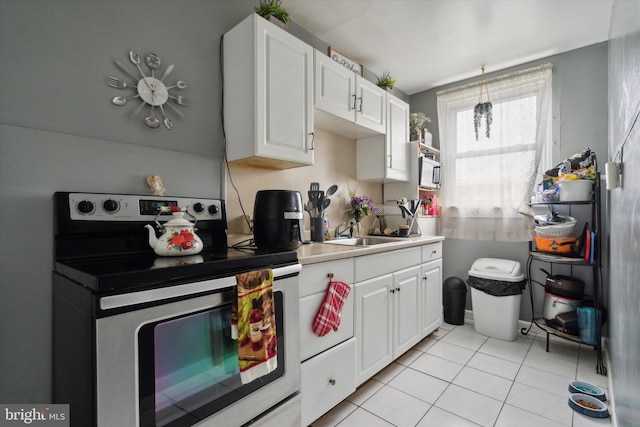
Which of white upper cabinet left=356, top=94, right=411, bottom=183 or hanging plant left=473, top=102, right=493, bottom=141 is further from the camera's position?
hanging plant left=473, top=102, right=493, bottom=141

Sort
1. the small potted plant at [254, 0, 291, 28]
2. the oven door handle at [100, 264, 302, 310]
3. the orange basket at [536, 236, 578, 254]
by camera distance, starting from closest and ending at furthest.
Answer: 1. the oven door handle at [100, 264, 302, 310]
2. the small potted plant at [254, 0, 291, 28]
3. the orange basket at [536, 236, 578, 254]

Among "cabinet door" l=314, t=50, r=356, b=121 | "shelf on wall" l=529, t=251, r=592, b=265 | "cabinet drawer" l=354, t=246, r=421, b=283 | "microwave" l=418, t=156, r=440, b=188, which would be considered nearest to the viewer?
"cabinet drawer" l=354, t=246, r=421, b=283

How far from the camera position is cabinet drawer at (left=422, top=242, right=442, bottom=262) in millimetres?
2459

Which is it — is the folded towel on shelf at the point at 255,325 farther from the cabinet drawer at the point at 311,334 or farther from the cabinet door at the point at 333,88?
the cabinet door at the point at 333,88

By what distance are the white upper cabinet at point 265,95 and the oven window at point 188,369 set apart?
0.91 m

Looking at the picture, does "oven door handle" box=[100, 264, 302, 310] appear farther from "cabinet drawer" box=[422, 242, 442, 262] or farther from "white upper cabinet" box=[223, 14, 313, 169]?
"cabinet drawer" box=[422, 242, 442, 262]

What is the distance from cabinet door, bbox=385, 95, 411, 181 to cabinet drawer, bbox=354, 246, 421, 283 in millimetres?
755

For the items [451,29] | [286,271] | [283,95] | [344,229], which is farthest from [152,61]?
[451,29]

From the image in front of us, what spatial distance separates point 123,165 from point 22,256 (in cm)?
49

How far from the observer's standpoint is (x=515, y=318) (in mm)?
2598

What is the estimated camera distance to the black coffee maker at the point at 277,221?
1.48 meters

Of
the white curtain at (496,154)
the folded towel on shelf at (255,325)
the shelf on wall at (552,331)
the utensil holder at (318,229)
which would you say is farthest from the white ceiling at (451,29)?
the shelf on wall at (552,331)

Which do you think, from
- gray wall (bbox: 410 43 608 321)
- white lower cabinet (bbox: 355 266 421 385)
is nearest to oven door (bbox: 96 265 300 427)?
white lower cabinet (bbox: 355 266 421 385)

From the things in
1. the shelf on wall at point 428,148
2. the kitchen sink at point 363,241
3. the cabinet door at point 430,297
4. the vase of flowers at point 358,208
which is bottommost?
the cabinet door at point 430,297
